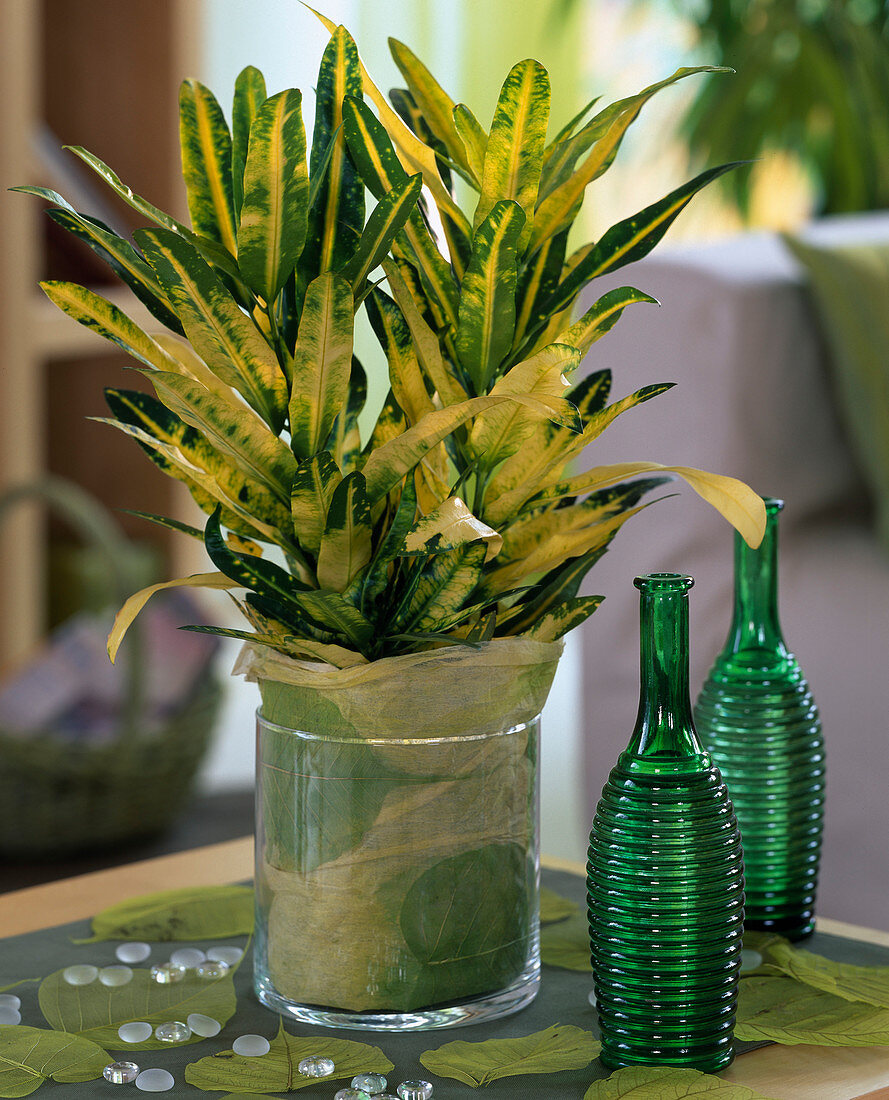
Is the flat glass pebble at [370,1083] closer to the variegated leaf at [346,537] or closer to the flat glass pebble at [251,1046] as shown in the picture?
the flat glass pebble at [251,1046]

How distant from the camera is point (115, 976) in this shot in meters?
0.73

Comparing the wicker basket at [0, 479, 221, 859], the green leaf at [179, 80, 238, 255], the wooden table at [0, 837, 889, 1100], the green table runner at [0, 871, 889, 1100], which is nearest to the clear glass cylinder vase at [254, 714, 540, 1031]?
the green table runner at [0, 871, 889, 1100]

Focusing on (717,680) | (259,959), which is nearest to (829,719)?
(717,680)

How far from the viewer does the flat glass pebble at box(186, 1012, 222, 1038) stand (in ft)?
2.17

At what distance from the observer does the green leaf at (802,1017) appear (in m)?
0.65

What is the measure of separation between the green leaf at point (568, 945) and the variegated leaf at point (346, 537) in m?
0.23

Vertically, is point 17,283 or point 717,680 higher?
point 17,283

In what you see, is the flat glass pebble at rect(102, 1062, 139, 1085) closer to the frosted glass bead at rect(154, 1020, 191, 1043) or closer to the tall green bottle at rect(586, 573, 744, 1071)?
the frosted glass bead at rect(154, 1020, 191, 1043)

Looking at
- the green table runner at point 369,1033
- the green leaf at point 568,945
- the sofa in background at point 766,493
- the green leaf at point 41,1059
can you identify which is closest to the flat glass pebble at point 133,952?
the green table runner at point 369,1033

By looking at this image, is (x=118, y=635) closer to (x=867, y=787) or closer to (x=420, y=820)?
(x=420, y=820)

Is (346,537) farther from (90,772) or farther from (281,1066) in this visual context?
(90,772)

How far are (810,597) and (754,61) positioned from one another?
56.9 inches

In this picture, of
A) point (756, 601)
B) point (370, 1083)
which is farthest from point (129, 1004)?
point (756, 601)

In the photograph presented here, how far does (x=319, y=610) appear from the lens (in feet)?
2.06
